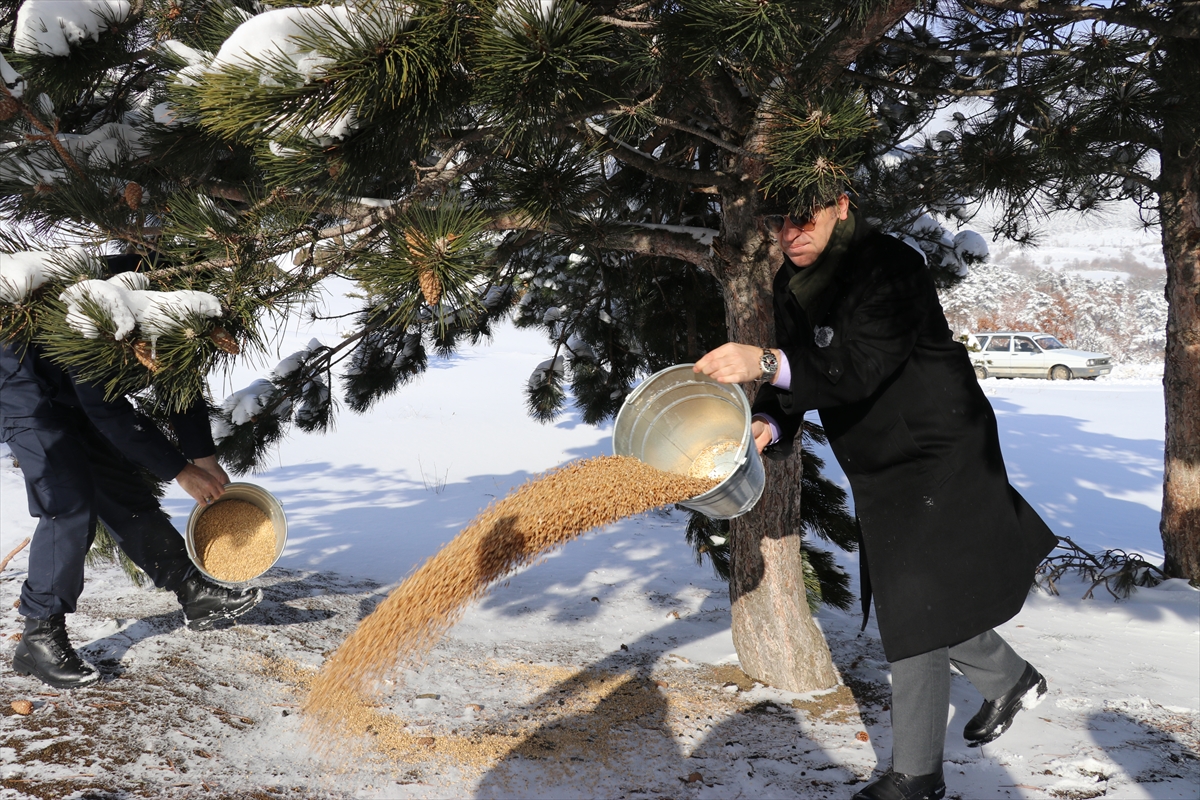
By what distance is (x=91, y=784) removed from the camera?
6.08 ft

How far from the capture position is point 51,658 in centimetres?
234

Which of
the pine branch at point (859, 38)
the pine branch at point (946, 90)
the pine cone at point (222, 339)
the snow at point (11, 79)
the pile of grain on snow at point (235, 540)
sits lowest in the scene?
the pile of grain on snow at point (235, 540)

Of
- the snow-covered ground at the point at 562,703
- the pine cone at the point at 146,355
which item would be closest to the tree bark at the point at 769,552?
the snow-covered ground at the point at 562,703

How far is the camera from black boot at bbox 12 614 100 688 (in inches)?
92.1

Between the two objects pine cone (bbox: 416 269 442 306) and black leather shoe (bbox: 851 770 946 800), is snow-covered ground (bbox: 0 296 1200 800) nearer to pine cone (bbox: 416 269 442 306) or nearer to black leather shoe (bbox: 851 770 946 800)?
black leather shoe (bbox: 851 770 946 800)

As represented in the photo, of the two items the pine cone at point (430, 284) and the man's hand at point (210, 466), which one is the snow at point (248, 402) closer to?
the man's hand at point (210, 466)

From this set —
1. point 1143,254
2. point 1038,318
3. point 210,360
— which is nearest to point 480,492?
point 210,360

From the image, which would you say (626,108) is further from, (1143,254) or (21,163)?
(1143,254)

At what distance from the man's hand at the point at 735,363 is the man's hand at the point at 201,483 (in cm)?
182

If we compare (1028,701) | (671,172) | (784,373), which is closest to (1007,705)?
(1028,701)

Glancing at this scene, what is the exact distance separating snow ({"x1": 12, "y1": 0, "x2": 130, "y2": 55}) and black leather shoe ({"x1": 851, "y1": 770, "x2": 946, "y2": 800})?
2.52 meters

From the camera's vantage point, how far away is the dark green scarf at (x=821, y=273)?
6.03 ft

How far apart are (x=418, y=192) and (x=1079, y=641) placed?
3349 millimetres

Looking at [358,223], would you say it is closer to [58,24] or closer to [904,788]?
[58,24]
